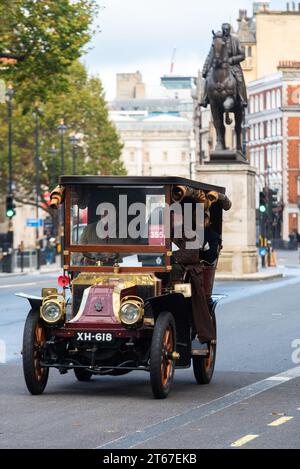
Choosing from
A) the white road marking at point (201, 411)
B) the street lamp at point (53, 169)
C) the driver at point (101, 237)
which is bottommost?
the white road marking at point (201, 411)

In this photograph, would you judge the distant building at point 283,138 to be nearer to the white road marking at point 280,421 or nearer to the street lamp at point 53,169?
the street lamp at point 53,169

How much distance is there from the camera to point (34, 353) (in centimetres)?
1515

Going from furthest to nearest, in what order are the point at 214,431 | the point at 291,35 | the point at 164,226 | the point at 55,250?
the point at 291,35, the point at 55,250, the point at 164,226, the point at 214,431

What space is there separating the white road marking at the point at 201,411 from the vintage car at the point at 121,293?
58cm

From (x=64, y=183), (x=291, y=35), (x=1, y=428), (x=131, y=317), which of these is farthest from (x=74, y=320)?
(x=291, y=35)

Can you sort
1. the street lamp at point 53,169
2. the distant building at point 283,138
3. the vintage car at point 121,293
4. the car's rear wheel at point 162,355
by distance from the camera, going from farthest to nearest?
the distant building at point 283,138
the street lamp at point 53,169
the vintage car at point 121,293
the car's rear wheel at point 162,355

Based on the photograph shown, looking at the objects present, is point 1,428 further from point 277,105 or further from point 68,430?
point 277,105

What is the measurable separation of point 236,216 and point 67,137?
54.4 m

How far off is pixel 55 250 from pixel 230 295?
50662 millimetres

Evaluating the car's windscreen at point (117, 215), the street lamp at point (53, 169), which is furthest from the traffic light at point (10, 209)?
the car's windscreen at point (117, 215)

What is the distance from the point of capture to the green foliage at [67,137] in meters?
97.9

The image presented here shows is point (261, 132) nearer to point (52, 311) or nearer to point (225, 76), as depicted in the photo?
point (225, 76)

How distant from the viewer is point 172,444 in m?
11.8

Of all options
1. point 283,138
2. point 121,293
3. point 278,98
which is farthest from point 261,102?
point 121,293
